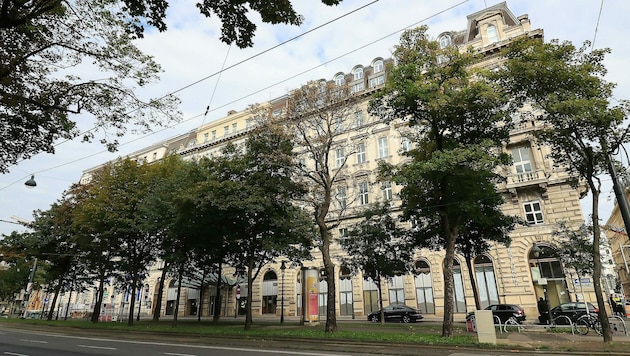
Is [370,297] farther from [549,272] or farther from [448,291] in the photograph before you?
[448,291]

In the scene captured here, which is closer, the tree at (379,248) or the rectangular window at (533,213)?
the tree at (379,248)

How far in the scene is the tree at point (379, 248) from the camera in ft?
84.0

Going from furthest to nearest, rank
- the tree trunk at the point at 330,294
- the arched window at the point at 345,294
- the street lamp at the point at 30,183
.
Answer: the arched window at the point at 345,294 < the street lamp at the point at 30,183 < the tree trunk at the point at 330,294

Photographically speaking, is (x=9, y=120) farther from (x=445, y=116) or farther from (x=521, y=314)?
(x=521, y=314)

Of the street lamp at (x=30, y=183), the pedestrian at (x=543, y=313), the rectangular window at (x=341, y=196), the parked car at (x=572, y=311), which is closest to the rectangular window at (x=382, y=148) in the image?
the rectangular window at (x=341, y=196)

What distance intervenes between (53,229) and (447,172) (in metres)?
34.5

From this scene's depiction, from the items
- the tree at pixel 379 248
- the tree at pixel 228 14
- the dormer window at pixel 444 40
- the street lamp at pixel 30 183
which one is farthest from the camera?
the dormer window at pixel 444 40

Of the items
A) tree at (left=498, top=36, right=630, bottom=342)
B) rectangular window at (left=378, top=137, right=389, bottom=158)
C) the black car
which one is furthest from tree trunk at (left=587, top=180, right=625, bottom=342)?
rectangular window at (left=378, top=137, right=389, bottom=158)

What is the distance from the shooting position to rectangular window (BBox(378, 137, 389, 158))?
36375 millimetres

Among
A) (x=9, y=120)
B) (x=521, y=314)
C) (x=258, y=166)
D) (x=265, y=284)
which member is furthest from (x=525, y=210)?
(x=9, y=120)

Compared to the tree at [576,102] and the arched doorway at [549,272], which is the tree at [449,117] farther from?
the arched doorway at [549,272]

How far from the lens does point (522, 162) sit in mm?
30141

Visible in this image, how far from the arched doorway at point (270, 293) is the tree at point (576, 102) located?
3162 cm

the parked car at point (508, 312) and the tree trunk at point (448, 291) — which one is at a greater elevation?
the tree trunk at point (448, 291)
